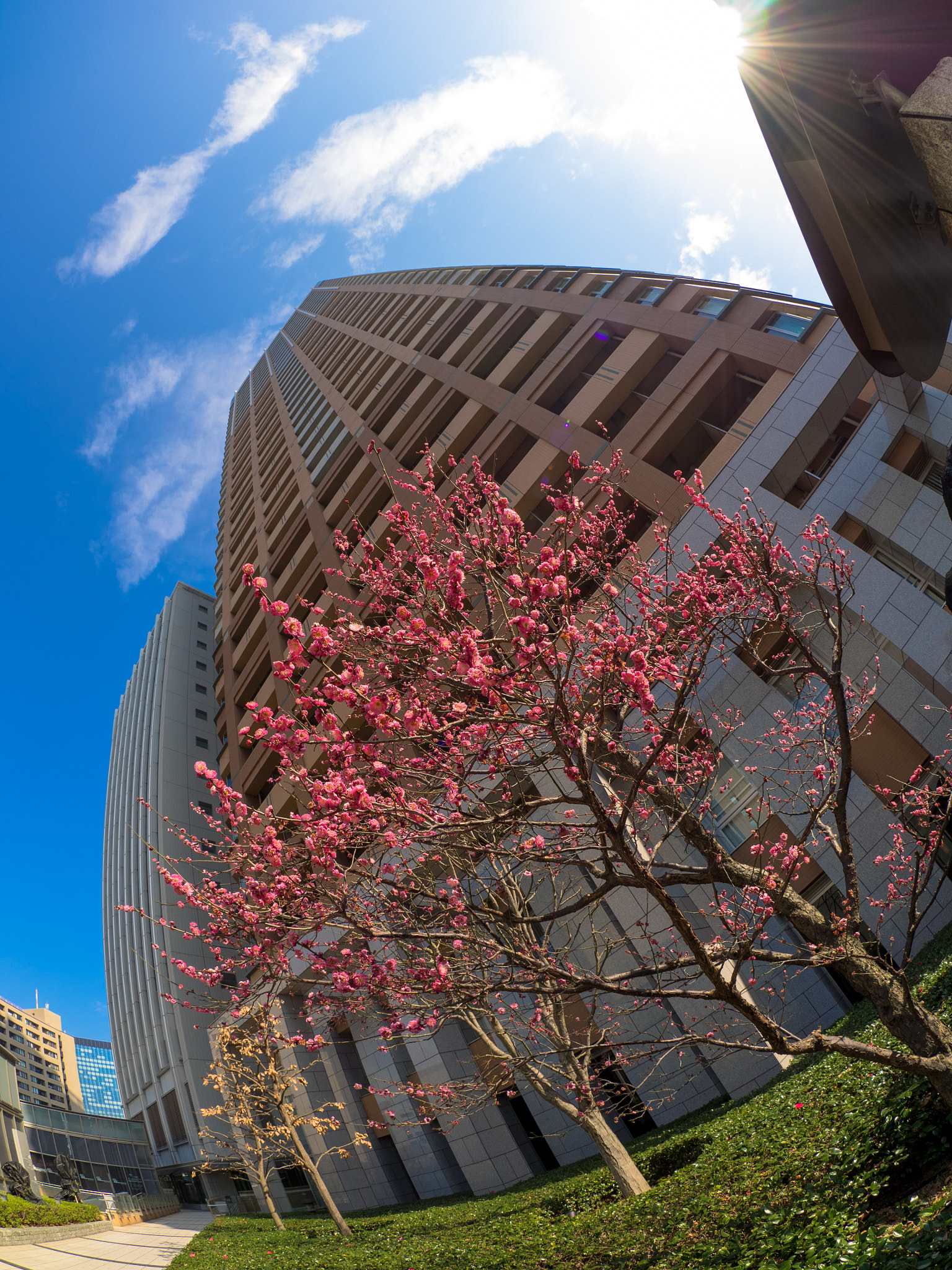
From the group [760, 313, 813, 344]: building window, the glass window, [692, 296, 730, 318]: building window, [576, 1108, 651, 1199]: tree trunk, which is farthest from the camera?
[692, 296, 730, 318]: building window

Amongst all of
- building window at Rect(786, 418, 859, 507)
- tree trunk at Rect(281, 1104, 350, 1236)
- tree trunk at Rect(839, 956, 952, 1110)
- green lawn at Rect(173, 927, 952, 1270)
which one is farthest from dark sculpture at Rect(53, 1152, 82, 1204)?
building window at Rect(786, 418, 859, 507)

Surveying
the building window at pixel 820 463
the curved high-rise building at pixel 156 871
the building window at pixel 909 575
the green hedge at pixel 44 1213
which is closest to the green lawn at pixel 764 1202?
the building window at pixel 909 575

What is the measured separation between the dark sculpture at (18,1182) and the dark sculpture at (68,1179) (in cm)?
202

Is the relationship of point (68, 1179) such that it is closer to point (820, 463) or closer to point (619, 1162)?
point (619, 1162)

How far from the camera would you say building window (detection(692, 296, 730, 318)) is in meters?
19.7

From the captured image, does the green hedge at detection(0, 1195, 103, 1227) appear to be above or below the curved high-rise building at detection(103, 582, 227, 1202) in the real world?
below

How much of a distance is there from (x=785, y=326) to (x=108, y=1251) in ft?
105

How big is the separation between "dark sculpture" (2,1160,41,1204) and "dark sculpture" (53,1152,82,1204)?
2.02 m

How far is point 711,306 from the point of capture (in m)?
20.2

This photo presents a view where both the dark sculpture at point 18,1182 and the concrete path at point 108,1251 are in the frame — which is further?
the dark sculpture at point 18,1182

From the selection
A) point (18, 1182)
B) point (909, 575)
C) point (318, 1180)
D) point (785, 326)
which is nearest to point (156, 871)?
point (18, 1182)

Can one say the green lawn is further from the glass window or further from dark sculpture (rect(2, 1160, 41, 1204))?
dark sculpture (rect(2, 1160, 41, 1204))

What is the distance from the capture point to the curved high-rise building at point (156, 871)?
3700 cm

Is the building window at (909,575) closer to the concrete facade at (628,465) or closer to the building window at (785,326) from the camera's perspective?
the concrete facade at (628,465)
